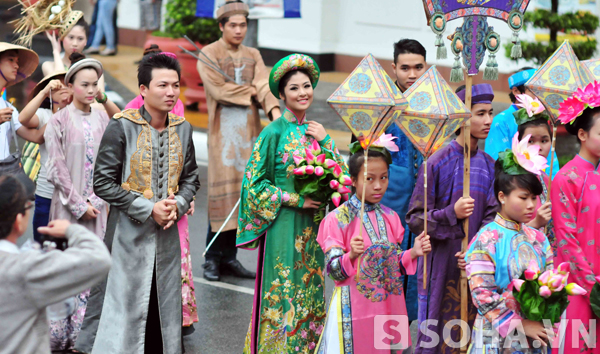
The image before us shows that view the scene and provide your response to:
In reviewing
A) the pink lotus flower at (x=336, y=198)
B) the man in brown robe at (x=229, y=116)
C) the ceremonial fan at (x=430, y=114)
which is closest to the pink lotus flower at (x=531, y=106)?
the ceremonial fan at (x=430, y=114)

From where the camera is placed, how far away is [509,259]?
3.80 metres

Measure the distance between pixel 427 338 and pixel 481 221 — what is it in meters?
0.78

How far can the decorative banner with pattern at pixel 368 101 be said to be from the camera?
4012mm

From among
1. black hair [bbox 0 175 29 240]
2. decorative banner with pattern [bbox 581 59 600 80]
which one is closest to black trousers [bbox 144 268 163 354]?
black hair [bbox 0 175 29 240]

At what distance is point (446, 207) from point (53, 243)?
2285mm

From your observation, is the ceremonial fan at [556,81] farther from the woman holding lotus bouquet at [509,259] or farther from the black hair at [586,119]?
the woman holding lotus bouquet at [509,259]

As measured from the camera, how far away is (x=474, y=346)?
3.93 meters

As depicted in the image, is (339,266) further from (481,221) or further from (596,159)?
(596,159)

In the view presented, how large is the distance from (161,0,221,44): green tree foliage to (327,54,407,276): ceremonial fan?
32.7 feet

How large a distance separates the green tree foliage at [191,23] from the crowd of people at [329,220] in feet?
27.5

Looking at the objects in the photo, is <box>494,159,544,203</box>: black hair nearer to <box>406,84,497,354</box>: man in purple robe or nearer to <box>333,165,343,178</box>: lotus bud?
<box>406,84,497,354</box>: man in purple robe

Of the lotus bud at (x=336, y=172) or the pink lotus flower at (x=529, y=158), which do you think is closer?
the pink lotus flower at (x=529, y=158)

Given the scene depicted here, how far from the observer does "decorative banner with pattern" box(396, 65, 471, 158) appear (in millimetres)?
4133

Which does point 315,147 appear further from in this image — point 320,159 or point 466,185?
point 466,185
